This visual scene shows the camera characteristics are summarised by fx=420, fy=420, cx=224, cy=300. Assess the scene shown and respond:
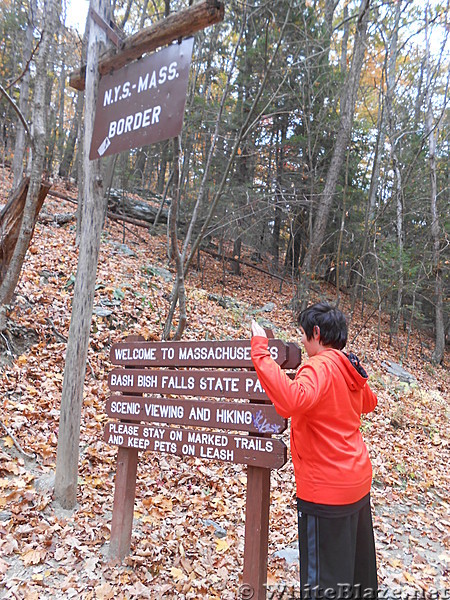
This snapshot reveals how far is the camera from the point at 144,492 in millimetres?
4445

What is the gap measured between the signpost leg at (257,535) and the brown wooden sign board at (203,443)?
149mm

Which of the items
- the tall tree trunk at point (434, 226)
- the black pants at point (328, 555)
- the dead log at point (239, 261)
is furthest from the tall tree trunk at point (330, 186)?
the black pants at point (328, 555)

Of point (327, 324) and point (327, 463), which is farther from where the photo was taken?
point (327, 324)

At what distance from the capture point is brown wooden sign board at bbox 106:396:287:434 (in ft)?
9.05

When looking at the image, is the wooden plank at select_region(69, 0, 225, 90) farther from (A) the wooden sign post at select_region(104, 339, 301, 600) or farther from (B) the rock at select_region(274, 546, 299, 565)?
(B) the rock at select_region(274, 546, 299, 565)

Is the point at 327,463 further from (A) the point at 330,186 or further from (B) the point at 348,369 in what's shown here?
(A) the point at 330,186

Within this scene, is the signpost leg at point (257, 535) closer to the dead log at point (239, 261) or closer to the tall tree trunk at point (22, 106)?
the tall tree trunk at point (22, 106)

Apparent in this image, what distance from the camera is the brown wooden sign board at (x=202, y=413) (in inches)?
109

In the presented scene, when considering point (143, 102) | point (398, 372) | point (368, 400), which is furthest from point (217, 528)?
point (398, 372)

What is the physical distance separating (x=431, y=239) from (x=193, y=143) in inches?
379

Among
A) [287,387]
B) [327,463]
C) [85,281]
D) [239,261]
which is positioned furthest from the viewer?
[239,261]

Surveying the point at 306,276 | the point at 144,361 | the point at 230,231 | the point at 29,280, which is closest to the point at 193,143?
the point at 230,231

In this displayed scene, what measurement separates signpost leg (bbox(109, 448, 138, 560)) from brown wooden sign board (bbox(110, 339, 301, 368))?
78 cm

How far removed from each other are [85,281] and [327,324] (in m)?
2.42
